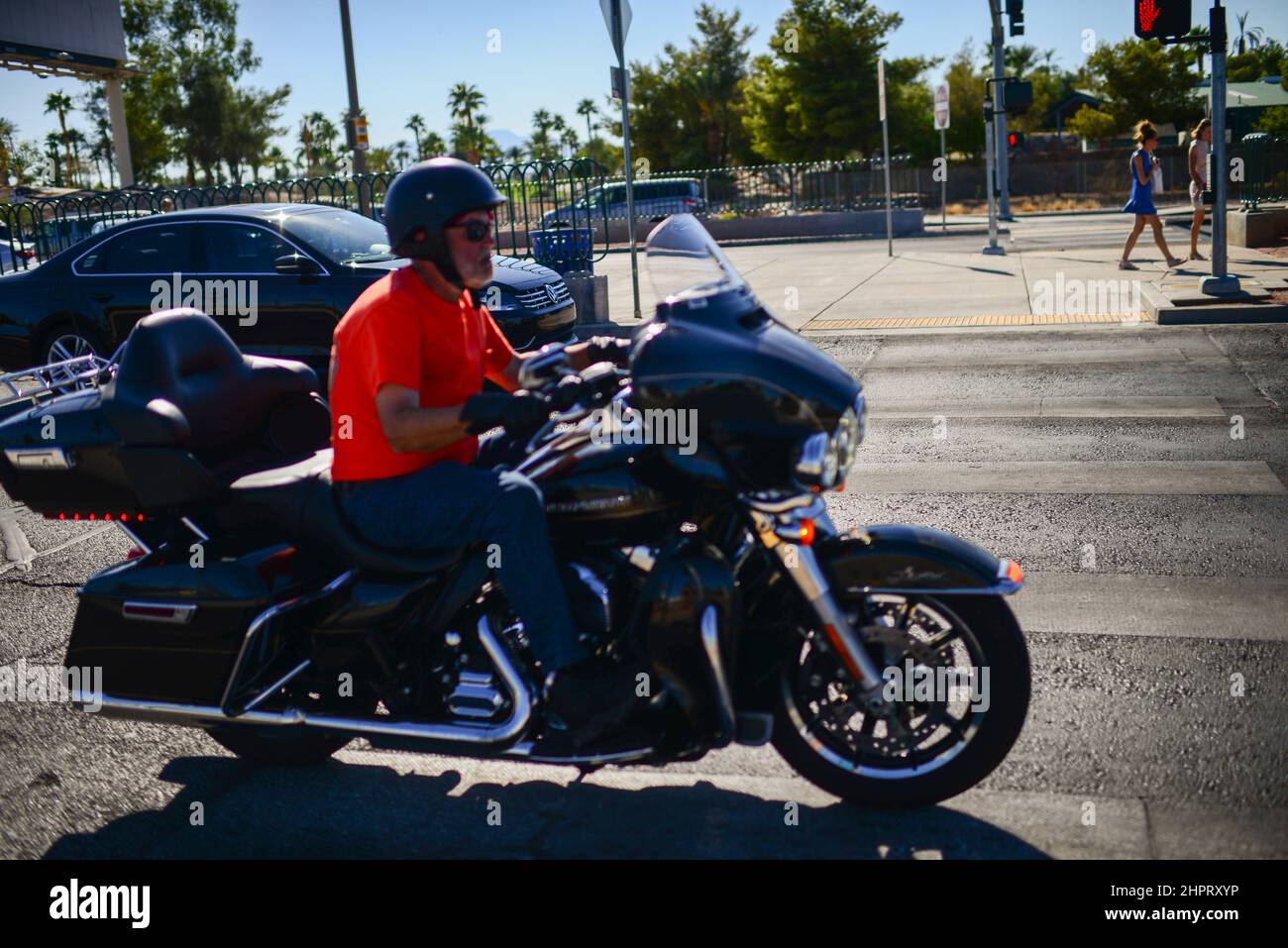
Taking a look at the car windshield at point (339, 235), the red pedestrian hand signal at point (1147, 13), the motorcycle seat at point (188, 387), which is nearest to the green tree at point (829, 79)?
the red pedestrian hand signal at point (1147, 13)

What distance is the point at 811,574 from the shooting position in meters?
3.31

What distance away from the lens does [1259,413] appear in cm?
842

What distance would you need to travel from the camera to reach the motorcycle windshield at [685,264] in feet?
11.1

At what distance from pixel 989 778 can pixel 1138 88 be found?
53.6 m

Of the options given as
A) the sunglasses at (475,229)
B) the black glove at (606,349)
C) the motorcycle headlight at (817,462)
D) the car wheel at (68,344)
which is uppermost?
the sunglasses at (475,229)

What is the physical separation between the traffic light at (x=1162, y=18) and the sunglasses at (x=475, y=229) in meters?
11.3

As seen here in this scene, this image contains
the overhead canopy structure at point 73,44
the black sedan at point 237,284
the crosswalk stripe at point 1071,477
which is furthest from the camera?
the overhead canopy structure at point 73,44

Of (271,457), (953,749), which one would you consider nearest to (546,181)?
(271,457)

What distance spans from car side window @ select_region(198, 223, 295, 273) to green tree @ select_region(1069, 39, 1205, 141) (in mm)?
47001

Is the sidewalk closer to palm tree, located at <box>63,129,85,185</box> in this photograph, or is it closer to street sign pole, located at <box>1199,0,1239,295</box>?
street sign pole, located at <box>1199,0,1239,295</box>

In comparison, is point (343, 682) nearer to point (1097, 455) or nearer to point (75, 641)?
point (75, 641)

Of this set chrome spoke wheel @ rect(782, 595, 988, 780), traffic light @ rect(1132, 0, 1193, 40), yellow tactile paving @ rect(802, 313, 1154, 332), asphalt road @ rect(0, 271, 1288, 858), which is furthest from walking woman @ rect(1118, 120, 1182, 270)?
chrome spoke wheel @ rect(782, 595, 988, 780)

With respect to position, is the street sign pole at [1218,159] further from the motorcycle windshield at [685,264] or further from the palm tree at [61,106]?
the palm tree at [61,106]
